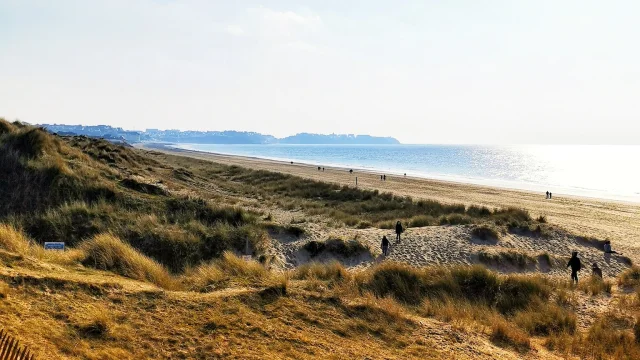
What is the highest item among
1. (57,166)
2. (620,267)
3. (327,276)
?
(57,166)

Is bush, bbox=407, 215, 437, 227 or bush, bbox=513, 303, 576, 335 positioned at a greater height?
bush, bbox=513, 303, 576, 335

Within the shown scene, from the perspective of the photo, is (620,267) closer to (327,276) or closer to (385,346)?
(327,276)

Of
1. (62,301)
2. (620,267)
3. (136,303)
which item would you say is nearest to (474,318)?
(136,303)

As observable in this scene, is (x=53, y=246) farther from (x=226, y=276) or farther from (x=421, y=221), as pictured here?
(x=421, y=221)

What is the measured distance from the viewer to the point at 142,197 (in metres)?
18.1

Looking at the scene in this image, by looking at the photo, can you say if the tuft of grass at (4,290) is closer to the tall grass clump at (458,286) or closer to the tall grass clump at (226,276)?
the tall grass clump at (226,276)

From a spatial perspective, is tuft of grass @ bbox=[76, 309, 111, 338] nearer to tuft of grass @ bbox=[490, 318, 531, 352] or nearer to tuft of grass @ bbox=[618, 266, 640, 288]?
tuft of grass @ bbox=[490, 318, 531, 352]

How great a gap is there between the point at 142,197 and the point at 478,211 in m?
20.3

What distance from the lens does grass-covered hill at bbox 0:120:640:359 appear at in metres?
5.40

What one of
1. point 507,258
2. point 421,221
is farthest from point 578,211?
point 507,258

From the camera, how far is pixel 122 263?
8.60 metres

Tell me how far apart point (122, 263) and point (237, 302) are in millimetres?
3308

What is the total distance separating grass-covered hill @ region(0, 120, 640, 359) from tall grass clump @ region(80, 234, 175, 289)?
0.03 meters

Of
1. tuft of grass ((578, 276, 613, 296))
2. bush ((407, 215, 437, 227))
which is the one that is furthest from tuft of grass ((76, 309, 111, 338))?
bush ((407, 215, 437, 227))
